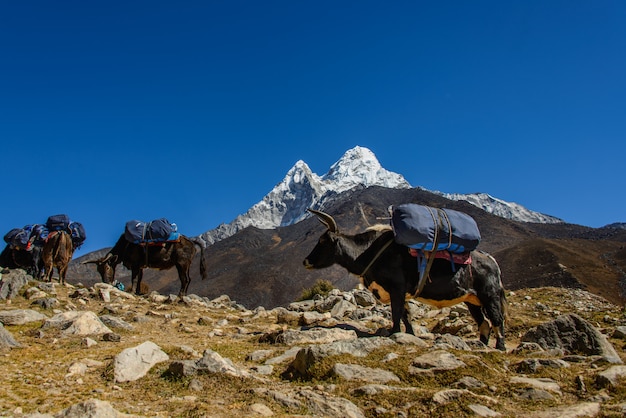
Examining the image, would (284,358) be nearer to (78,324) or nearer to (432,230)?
(432,230)

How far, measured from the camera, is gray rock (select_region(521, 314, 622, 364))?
757 cm

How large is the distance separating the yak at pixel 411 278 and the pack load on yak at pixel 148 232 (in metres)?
8.81

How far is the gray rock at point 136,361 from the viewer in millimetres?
5527

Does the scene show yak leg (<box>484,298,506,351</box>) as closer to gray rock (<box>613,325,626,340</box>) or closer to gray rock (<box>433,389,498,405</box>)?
gray rock (<box>613,325,626,340</box>)

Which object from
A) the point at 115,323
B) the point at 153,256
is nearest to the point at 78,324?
the point at 115,323

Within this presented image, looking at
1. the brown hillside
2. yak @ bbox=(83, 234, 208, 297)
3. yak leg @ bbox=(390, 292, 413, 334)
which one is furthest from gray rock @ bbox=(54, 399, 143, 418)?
the brown hillside

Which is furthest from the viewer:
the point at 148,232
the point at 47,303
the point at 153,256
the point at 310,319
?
the point at 153,256

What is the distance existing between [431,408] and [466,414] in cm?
30

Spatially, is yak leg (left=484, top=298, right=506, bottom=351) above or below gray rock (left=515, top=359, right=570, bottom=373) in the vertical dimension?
above

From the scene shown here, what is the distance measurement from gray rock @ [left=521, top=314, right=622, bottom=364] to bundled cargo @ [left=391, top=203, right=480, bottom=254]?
1.84m

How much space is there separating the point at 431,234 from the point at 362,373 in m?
3.66

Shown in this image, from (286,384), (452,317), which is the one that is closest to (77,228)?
(452,317)

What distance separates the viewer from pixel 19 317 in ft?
29.9

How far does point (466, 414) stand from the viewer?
433 cm
